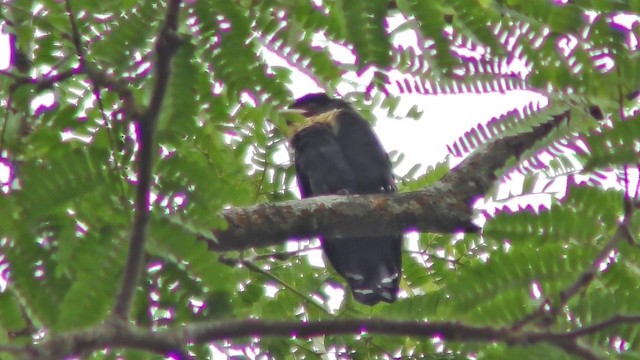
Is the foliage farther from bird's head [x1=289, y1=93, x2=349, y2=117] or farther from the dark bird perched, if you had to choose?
bird's head [x1=289, y1=93, x2=349, y2=117]

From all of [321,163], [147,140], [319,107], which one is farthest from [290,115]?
[319,107]

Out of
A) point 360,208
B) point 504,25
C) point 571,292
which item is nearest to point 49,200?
point 571,292

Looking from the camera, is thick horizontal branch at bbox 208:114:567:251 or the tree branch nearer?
the tree branch

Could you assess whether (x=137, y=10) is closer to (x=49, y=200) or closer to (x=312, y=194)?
(x=49, y=200)

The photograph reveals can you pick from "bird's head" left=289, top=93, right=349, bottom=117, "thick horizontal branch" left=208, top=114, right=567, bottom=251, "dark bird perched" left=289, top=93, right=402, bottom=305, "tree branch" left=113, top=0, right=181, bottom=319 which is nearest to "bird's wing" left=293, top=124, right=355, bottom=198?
"dark bird perched" left=289, top=93, right=402, bottom=305

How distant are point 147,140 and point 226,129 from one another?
1145 millimetres

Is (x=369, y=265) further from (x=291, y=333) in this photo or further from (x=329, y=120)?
(x=291, y=333)

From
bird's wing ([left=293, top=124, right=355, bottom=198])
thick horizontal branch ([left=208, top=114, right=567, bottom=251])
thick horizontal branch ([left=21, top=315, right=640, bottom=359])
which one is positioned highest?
bird's wing ([left=293, top=124, right=355, bottom=198])

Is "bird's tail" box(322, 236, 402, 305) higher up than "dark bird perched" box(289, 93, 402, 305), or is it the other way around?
"dark bird perched" box(289, 93, 402, 305)

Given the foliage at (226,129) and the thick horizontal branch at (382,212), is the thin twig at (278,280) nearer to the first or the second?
the thick horizontal branch at (382,212)

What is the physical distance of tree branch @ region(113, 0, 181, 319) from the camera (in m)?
1.65

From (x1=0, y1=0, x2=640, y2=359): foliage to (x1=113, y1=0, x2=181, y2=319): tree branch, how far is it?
0.31 ft

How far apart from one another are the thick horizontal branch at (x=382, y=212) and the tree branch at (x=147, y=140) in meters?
1.63

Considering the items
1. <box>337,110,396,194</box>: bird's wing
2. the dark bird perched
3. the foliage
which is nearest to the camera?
the foliage
